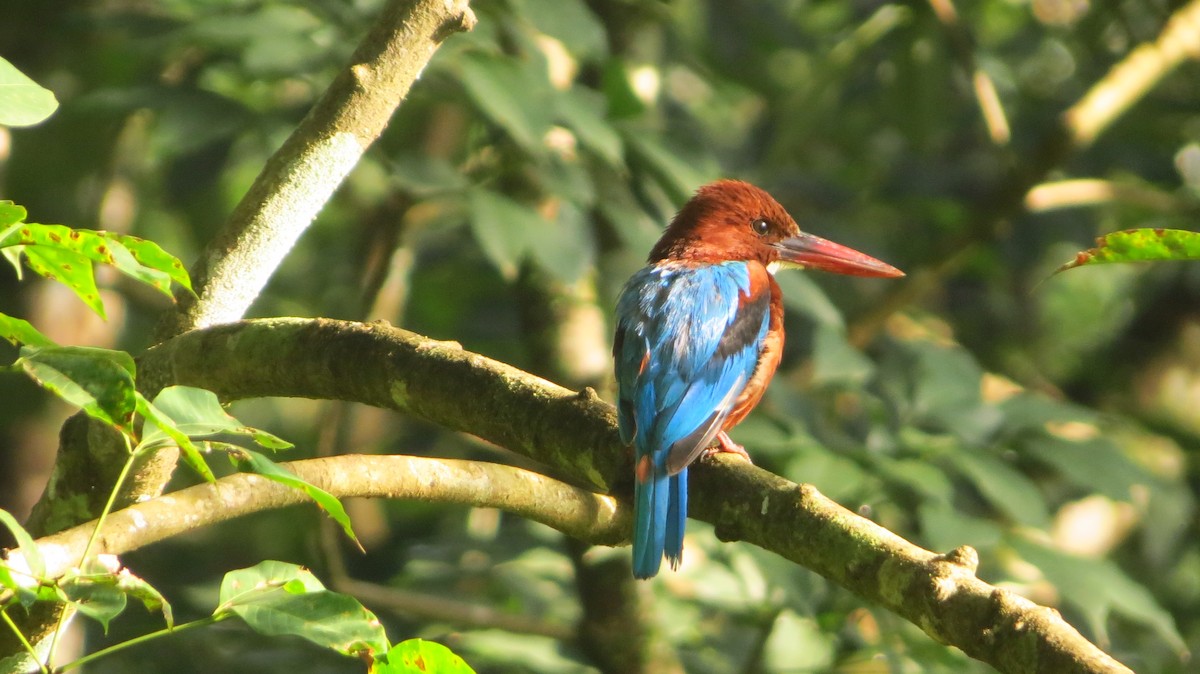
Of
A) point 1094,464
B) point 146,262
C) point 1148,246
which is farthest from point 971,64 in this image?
point 146,262

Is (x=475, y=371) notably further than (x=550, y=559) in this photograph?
No

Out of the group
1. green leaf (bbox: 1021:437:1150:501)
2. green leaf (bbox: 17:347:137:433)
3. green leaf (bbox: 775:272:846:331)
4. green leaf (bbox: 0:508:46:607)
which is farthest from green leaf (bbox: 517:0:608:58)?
green leaf (bbox: 0:508:46:607)

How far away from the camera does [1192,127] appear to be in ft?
14.1

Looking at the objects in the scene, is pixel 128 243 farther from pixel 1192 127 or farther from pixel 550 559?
pixel 1192 127

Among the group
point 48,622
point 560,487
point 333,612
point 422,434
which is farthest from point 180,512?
point 422,434

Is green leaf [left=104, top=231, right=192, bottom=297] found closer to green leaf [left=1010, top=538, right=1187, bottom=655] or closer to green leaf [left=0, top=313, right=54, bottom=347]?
green leaf [left=0, top=313, right=54, bottom=347]

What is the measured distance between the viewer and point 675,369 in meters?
2.64

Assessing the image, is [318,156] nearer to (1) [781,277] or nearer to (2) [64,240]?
(2) [64,240]

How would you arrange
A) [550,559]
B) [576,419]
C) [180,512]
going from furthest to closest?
1. [550,559]
2. [576,419]
3. [180,512]

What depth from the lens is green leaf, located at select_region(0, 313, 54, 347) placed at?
3.83ft

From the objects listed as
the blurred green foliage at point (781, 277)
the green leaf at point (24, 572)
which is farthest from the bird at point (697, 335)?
the green leaf at point (24, 572)

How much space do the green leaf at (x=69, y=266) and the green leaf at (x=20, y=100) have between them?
12 cm

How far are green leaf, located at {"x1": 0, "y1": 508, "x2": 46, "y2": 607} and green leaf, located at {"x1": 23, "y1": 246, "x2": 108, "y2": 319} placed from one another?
0.23m

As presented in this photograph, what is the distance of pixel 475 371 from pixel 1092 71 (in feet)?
11.0
